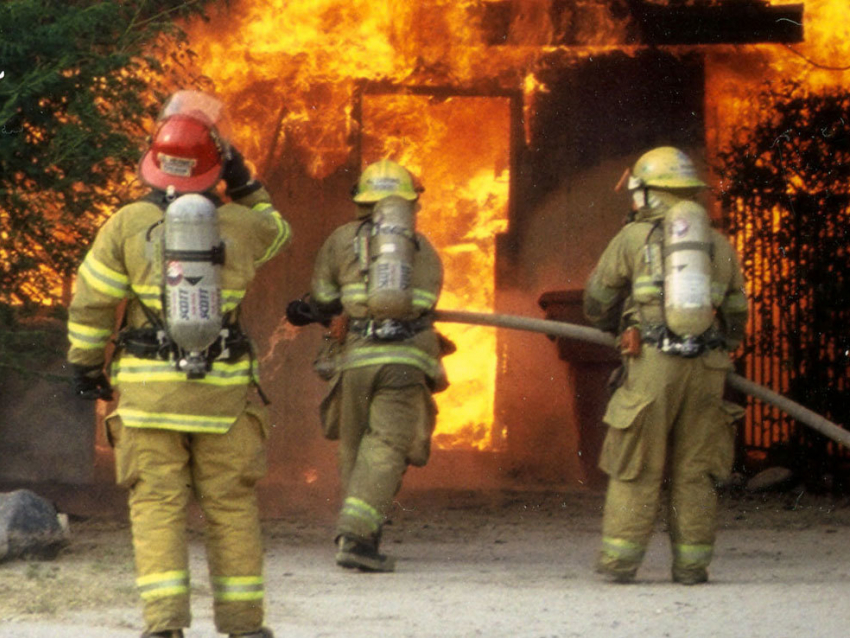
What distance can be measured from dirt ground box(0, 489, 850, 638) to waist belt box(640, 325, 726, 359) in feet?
3.26

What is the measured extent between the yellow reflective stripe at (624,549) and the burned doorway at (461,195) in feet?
21.5

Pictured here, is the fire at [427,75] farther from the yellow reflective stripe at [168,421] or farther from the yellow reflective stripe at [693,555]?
the yellow reflective stripe at [168,421]

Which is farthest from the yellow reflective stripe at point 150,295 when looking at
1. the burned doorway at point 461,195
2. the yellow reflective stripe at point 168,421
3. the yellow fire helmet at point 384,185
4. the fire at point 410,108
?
the burned doorway at point 461,195

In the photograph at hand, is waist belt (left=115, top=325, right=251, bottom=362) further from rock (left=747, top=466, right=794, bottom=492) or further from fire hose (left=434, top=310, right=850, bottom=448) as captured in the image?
rock (left=747, top=466, right=794, bottom=492)

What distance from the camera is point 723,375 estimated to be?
23.8ft

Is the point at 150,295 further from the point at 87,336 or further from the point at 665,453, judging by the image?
the point at 665,453

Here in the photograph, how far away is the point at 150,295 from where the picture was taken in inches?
210

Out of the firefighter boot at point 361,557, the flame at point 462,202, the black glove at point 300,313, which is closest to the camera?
the firefighter boot at point 361,557

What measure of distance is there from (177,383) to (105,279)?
404mm

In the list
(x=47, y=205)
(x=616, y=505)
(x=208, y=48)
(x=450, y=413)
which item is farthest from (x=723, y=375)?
(x=450, y=413)

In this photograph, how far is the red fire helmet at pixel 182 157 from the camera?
17.9ft

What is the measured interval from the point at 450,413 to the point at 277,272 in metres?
2.62

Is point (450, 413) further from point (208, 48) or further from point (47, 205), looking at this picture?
point (47, 205)

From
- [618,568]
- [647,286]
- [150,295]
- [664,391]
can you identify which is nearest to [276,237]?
[150,295]
